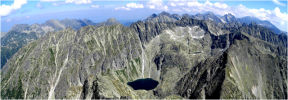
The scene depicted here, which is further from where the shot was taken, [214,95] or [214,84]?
[214,84]

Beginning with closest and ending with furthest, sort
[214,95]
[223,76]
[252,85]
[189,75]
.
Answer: [214,95], [223,76], [252,85], [189,75]

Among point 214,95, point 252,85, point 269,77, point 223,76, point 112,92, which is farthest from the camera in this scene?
point 269,77

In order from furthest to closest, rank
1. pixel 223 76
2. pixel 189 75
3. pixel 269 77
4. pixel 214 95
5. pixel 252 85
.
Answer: pixel 189 75, pixel 269 77, pixel 252 85, pixel 223 76, pixel 214 95

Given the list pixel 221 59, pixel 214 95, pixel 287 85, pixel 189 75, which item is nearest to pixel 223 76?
pixel 214 95

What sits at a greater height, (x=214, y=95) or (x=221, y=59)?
(x=221, y=59)

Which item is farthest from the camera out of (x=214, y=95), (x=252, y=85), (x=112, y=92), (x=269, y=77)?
(x=269, y=77)

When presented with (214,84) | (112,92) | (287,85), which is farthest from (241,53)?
(112,92)

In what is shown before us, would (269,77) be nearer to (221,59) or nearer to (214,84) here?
(221,59)

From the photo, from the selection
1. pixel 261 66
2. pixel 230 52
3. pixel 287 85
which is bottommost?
pixel 287 85

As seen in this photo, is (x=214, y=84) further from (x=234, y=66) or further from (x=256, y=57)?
(x=256, y=57)
